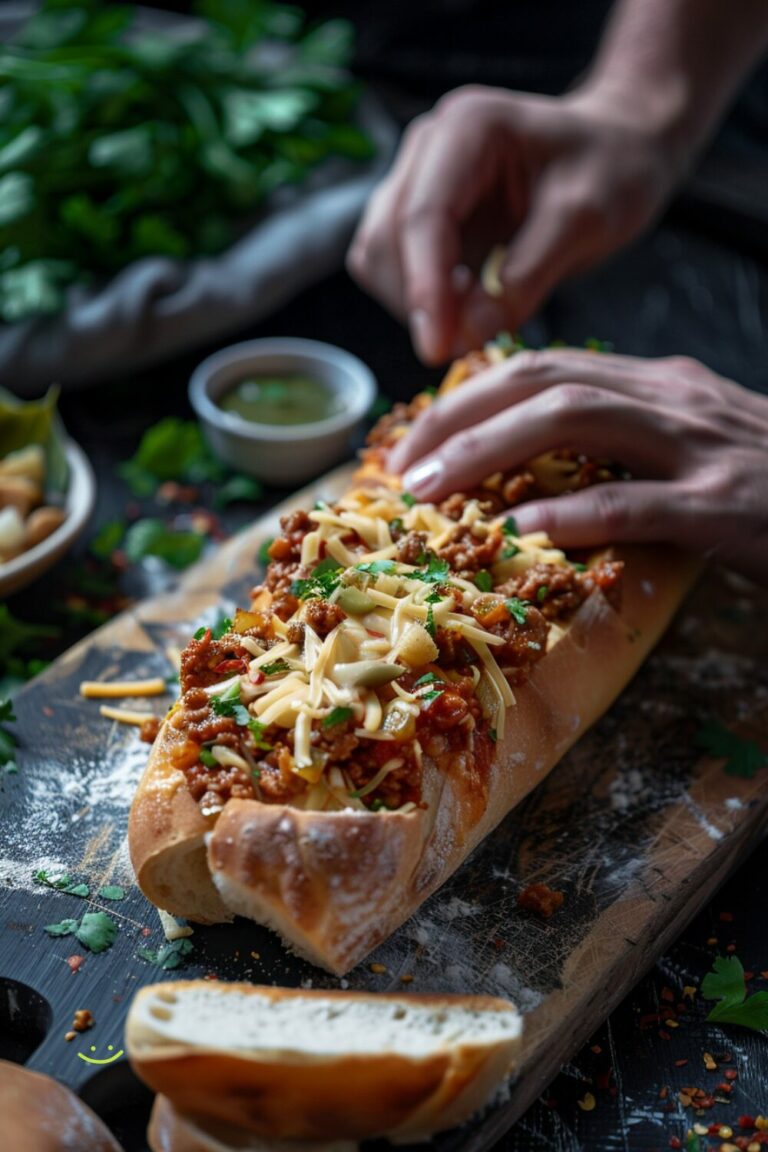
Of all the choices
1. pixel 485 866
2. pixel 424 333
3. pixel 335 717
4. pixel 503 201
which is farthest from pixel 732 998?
pixel 503 201

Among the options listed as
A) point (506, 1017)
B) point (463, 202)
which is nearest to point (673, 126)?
point (463, 202)

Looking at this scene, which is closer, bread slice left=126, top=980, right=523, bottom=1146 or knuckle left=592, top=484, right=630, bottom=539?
bread slice left=126, top=980, right=523, bottom=1146

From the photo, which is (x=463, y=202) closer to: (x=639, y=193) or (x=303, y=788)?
(x=639, y=193)

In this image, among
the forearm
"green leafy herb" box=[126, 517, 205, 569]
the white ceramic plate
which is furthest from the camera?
the forearm

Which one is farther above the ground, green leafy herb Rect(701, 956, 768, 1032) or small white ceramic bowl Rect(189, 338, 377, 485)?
small white ceramic bowl Rect(189, 338, 377, 485)

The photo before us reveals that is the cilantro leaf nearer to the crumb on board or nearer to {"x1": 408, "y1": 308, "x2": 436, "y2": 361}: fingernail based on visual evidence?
the crumb on board

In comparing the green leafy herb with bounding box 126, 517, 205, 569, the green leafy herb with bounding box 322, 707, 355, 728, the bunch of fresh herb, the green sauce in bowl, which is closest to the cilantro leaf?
the green leafy herb with bounding box 322, 707, 355, 728

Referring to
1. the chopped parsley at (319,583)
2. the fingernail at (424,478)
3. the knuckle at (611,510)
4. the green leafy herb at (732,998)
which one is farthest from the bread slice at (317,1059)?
the fingernail at (424,478)
